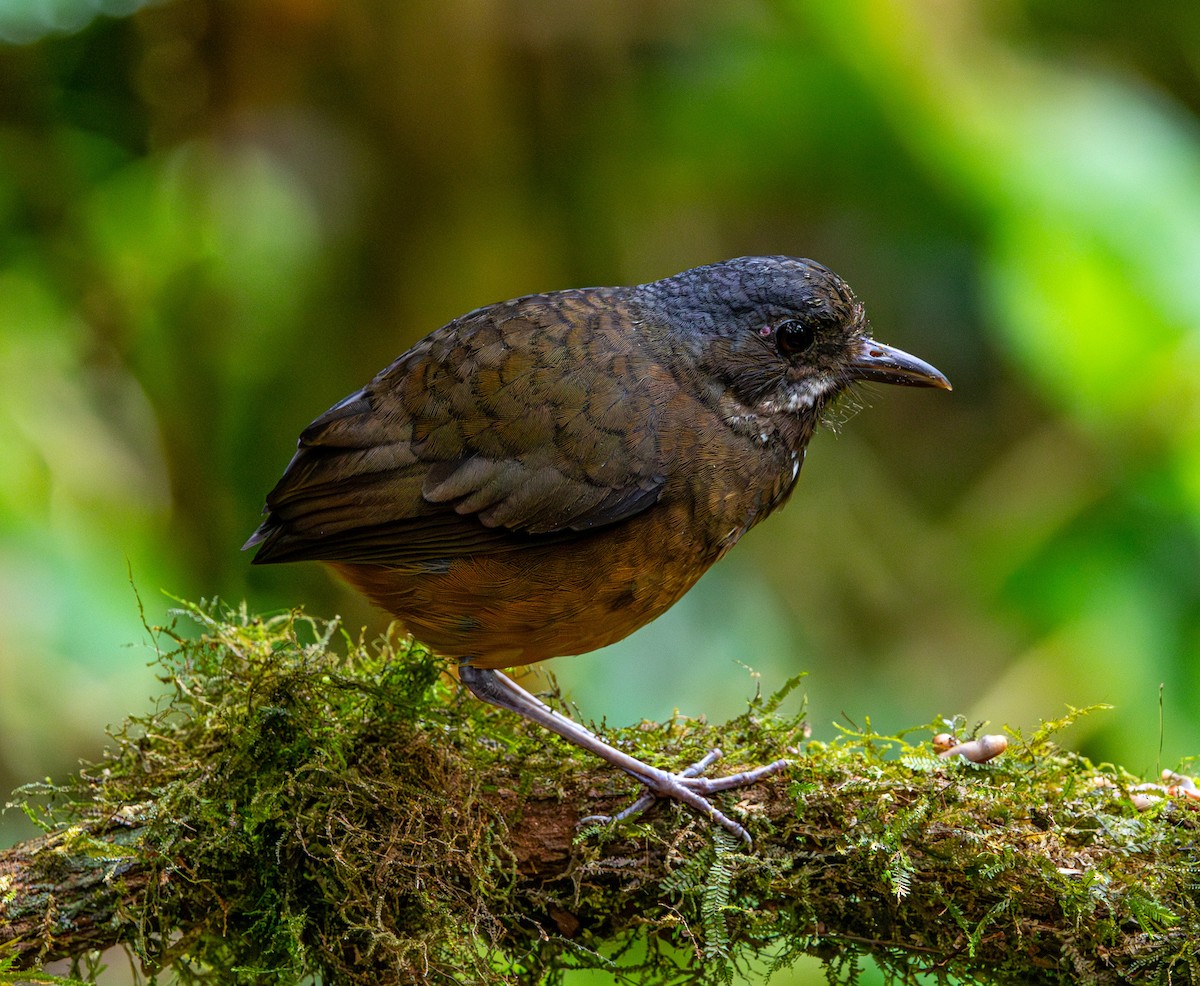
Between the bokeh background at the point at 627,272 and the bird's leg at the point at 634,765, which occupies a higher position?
the bokeh background at the point at 627,272

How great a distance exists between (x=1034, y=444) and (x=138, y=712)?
12.5 feet

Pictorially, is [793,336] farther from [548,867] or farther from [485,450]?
[548,867]

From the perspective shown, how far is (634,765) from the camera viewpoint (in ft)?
9.39

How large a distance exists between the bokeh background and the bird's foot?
1546mm

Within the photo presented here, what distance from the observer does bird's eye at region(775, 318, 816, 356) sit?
11.0 feet

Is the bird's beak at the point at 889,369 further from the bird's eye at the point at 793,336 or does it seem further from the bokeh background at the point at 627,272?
the bokeh background at the point at 627,272

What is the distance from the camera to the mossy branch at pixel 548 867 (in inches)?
98.5

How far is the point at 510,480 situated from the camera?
3096mm

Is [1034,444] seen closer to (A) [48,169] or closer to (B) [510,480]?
(B) [510,480]

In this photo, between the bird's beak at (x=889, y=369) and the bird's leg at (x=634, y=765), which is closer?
the bird's leg at (x=634, y=765)

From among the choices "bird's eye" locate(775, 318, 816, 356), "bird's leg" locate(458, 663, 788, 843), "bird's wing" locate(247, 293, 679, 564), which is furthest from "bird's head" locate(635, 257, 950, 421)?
"bird's leg" locate(458, 663, 788, 843)

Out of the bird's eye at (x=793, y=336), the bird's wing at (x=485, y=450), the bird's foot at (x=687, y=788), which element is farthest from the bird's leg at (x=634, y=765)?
the bird's eye at (x=793, y=336)

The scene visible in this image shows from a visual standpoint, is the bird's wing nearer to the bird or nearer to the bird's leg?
the bird

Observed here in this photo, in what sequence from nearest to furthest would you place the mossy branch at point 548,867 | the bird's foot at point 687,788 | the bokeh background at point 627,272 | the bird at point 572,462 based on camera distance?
1. the mossy branch at point 548,867
2. the bird's foot at point 687,788
3. the bird at point 572,462
4. the bokeh background at point 627,272
